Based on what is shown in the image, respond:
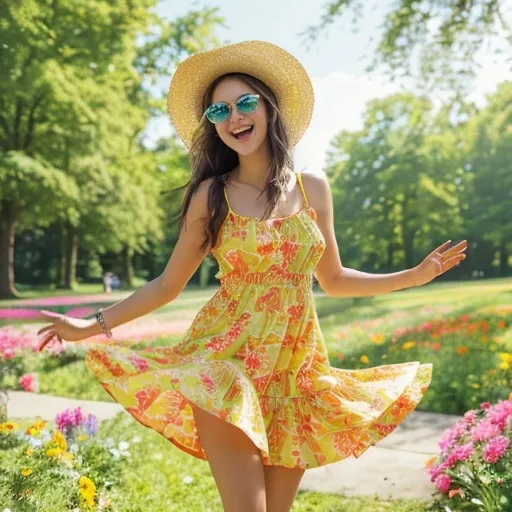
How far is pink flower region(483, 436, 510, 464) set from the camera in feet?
10.0

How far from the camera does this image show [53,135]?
16.1 m

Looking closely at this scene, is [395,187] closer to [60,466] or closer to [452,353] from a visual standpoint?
[452,353]

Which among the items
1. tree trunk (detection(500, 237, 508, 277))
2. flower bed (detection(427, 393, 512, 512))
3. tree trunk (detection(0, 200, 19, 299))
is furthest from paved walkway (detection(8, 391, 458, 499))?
tree trunk (detection(500, 237, 508, 277))

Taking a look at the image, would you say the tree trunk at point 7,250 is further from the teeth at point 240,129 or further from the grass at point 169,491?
the teeth at point 240,129

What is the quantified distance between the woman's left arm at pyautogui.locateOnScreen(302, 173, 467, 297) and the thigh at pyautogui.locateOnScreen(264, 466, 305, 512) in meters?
0.70

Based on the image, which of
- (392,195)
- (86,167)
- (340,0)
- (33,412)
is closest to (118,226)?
(86,167)

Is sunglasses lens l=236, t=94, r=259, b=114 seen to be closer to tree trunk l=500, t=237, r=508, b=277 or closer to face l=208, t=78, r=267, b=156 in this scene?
face l=208, t=78, r=267, b=156

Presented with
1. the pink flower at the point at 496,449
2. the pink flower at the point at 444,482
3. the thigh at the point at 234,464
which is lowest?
the pink flower at the point at 444,482

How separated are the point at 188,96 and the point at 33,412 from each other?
13.1 feet

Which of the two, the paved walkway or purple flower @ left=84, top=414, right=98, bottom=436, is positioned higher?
purple flower @ left=84, top=414, right=98, bottom=436

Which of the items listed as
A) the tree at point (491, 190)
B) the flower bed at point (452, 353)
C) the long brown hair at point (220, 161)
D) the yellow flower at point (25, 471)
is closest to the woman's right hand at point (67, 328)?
the long brown hair at point (220, 161)

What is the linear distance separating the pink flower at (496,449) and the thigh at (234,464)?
1.47 m

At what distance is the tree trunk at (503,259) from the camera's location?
18828mm

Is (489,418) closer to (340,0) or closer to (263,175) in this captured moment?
(263,175)
